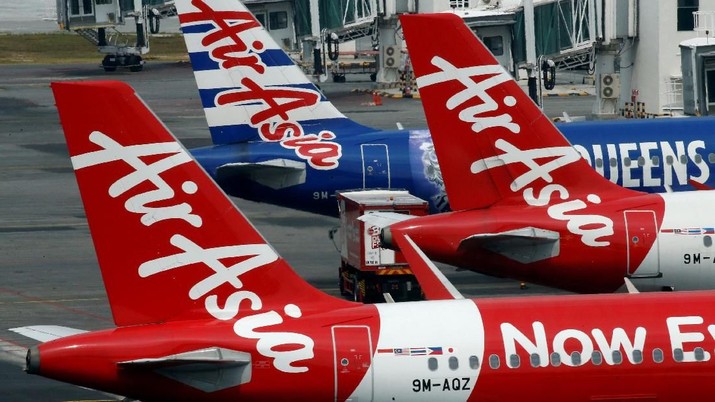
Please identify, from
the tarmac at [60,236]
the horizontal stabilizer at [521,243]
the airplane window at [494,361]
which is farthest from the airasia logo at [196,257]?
the horizontal stabilizer at [521,243]

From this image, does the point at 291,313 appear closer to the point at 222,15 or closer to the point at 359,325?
the point at 359,325

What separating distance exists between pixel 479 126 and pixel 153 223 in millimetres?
12699

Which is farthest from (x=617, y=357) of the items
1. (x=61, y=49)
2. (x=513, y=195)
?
(x=61, y=49)

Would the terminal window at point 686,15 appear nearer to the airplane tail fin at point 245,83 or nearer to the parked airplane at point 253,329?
the airplane tail fin at point 245,83

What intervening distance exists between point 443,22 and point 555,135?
3492 mm

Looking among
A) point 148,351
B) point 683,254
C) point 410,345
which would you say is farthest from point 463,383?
point 683,254

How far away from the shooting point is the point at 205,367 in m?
21.1

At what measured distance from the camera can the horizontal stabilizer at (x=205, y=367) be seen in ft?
68.2

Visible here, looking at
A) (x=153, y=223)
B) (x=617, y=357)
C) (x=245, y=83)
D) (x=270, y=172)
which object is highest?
(x=245, y=83)

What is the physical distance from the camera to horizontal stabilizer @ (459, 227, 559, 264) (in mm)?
31875

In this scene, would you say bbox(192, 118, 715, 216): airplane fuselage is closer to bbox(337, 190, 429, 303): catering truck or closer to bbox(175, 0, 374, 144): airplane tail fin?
bbox(175, 0, 374, 144): airplane tail fin

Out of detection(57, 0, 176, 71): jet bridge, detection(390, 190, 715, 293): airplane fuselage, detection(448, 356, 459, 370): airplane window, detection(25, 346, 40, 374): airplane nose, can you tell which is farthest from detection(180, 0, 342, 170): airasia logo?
detection(57, 0, 176, 71): jet bridge

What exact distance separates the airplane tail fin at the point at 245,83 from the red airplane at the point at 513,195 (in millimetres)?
11415

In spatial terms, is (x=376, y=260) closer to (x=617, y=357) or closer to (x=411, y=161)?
(x=411, y=161)
